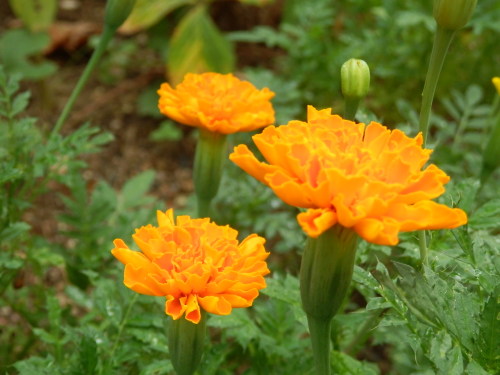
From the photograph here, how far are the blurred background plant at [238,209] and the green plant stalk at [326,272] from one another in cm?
4

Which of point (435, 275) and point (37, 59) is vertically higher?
point (435, 275)

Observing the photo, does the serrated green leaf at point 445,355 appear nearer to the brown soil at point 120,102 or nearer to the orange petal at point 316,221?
the orange petal at point 316,221

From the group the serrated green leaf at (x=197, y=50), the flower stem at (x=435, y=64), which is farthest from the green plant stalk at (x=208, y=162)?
the serrated green leaf at (x=197, y=50)

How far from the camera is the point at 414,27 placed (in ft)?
7.86

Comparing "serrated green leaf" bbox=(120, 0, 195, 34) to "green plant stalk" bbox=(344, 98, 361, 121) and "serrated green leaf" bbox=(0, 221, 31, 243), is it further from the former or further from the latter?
"green plant stalk" bbox=(344, 98, 361, 121)

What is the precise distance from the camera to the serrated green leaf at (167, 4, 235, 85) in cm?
255

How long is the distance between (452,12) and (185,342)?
509 mm

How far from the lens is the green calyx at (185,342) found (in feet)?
2.92

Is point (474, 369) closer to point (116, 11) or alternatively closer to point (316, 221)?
point (316, 221)

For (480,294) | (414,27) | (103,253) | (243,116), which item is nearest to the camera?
(480,294)

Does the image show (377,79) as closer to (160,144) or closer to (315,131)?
(160,144)

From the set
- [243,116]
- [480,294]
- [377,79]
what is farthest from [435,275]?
[377,79]

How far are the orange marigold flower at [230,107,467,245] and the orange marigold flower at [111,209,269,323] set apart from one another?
0.40 feet

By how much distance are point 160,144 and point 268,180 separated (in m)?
2.07
